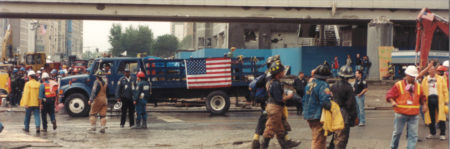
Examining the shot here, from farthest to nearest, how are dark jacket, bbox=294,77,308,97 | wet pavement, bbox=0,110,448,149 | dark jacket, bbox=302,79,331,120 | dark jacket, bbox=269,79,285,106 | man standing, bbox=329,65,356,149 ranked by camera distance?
dark jacket, bbox=294,77,308,97, wet pavement, bbox=0,110,448,149, dark jacket, bbox=269,79,285,106, man standing, bbox=329,65,356,149, dark jacket, bbox=302,79,331,120

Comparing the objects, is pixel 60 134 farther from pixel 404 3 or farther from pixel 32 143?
pixel 404 3

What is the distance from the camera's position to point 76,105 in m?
18.2

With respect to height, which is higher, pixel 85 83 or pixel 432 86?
pixel 432 86

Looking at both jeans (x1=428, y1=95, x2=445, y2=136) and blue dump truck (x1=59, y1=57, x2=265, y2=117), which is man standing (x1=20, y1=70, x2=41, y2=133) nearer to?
blue dump truck (x1=59, y1=57, x2=265, y2=117)

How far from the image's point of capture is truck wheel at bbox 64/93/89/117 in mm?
18125

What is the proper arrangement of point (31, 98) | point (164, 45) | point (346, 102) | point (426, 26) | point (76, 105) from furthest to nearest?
1. point (164, 45)
2. point (426, 26)
3. point (76, 105)
4. point (31, 98)
5. point (346, 102)

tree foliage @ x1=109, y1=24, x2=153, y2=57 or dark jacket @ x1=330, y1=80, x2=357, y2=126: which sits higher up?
tree foliage @ x1=109, y1=24, x2=153, y2=57

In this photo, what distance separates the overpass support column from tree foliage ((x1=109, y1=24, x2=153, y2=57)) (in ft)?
251

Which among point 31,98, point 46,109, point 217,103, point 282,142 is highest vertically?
point 31,98

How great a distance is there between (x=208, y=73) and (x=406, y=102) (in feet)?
35.1

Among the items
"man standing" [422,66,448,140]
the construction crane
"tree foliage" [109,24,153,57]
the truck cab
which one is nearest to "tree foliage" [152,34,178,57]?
"tree foliage" [109,24,153,57]

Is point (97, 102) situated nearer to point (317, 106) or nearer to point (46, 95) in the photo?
point (46, 95)

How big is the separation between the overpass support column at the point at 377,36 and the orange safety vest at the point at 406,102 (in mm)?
29515

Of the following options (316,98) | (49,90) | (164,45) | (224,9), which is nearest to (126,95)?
(49,90)
